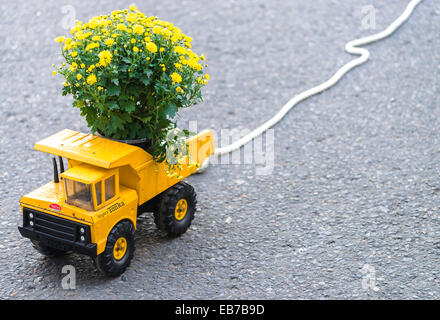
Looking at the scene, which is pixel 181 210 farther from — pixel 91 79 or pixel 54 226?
pixel 91 79

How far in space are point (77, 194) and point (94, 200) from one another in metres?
0.18

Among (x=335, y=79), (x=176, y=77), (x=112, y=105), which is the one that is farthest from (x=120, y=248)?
(x=335, y=79)

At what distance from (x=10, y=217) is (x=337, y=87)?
158 inches

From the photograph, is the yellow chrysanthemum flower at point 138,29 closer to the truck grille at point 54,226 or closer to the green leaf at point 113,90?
the green leaf at point 113,90

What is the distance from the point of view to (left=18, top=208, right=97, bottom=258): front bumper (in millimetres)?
4539

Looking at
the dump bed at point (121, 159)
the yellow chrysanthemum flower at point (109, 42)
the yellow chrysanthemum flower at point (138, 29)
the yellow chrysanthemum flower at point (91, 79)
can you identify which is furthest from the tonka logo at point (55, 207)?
the yellow chrysanthemum flower at point (138, 29)

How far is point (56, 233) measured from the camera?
184 inches

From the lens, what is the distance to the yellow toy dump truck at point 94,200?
4.54 metres

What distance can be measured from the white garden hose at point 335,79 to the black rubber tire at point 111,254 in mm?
1632

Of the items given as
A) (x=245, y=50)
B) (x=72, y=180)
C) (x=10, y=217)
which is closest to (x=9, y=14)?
(x=245, y=50)

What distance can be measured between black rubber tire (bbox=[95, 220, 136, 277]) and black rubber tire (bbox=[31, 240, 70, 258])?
0.51 metres

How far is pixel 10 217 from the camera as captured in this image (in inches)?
220

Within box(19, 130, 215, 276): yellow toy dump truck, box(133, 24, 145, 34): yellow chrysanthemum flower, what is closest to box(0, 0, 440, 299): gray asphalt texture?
box(19, 130, 215, 276): yellow toy dump truck

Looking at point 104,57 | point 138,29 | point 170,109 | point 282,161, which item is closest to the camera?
point 104,57
